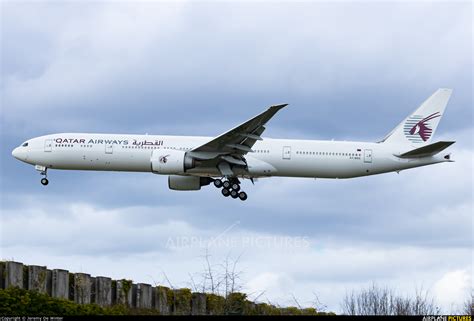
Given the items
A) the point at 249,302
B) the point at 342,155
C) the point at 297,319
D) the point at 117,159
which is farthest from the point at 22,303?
the point at 342,155

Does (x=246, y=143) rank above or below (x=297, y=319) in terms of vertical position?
above

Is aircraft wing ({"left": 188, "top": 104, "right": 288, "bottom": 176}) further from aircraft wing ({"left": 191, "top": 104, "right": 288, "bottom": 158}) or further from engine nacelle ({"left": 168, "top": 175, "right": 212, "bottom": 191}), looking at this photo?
engine nacelle ({"left": 168, "top": 175, "right": 212, "bottom": 191})

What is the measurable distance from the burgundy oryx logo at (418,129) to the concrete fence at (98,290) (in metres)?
27.6

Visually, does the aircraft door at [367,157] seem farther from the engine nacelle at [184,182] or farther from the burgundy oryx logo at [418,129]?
the engine nacelle at [184,182]

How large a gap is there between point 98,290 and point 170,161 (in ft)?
60.8

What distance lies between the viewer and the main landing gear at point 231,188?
51344 mm

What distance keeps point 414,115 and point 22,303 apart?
34.1 meters

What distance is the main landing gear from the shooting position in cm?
5134

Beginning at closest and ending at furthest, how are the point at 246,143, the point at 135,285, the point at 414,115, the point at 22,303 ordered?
the point at 22,303, the point at 135,285, the point at 246,143, the point at 414,115

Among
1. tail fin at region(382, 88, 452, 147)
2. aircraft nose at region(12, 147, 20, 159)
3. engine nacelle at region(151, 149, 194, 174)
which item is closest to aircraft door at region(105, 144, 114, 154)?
engine nacelle at region(151, 149, 194, 174)

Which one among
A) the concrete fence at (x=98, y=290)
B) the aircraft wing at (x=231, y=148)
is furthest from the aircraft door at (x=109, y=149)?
the concrete fence at (x=98, y=290)

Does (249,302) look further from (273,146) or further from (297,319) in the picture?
(273,146)

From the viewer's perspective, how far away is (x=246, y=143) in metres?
50.3

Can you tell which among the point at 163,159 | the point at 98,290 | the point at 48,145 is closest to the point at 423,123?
the point at 163,159
